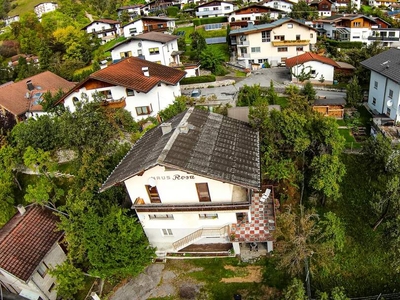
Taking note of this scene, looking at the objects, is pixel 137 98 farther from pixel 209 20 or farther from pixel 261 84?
pixel 209 20

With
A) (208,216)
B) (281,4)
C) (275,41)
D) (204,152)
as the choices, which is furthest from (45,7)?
(208,216)

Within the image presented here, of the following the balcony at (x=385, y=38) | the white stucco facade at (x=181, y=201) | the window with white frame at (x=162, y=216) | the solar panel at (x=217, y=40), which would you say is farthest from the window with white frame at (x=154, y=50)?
the balcony at (x=385, y=38)

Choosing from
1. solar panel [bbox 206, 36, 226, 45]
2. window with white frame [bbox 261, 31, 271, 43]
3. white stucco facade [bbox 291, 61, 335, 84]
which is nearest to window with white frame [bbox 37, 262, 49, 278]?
white stucco facade [bbox 291, 61, 335, 84]

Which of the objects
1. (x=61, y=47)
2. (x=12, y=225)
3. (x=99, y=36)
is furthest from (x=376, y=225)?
(x=99, y=36)

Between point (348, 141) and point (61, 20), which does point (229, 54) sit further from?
point (61, 20)

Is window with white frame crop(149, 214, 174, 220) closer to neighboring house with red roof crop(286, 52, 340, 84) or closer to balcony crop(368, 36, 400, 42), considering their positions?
neighboring house with red roof crop(286, 52, 340, 84)
